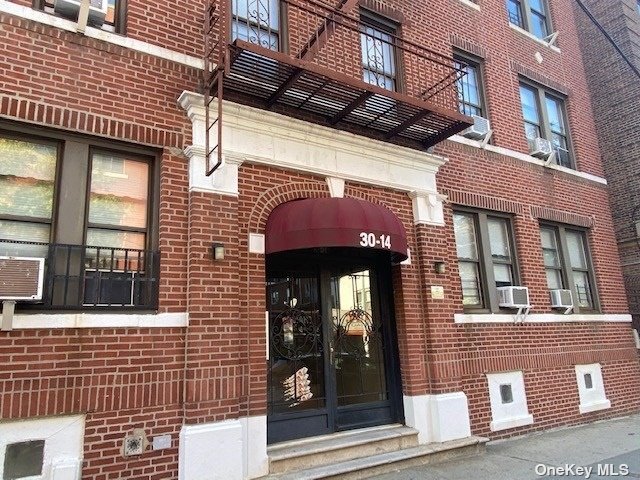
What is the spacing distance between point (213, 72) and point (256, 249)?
2.09 meters

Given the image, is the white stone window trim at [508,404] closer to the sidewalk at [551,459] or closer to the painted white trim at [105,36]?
the sidewalk at [551,459]

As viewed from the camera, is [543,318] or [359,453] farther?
[543,318]

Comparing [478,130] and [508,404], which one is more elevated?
[478,130]

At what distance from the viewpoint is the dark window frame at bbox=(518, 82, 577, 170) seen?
1019 cm

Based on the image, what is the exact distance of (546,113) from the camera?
1034 cm

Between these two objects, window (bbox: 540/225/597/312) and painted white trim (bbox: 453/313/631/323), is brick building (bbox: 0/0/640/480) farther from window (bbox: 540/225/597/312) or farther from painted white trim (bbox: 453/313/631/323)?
window (bbox: 540/225/597/312)

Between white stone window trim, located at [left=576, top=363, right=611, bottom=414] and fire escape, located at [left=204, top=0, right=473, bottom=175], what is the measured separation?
5244 mm

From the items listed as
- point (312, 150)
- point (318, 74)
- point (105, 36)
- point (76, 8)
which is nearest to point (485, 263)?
point (312, 150)

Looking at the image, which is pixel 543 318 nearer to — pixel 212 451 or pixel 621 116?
pixel 212 451

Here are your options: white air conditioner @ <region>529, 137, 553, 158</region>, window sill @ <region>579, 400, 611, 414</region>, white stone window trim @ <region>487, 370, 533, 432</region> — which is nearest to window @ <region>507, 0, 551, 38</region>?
white air conditioner @ <region>529, 137, 553, 158</region>

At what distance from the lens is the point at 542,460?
630 cm

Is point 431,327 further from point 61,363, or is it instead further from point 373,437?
point 61,363

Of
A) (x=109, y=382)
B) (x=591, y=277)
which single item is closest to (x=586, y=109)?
(x=591, y=277)

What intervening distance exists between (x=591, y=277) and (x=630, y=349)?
66.5 inches
